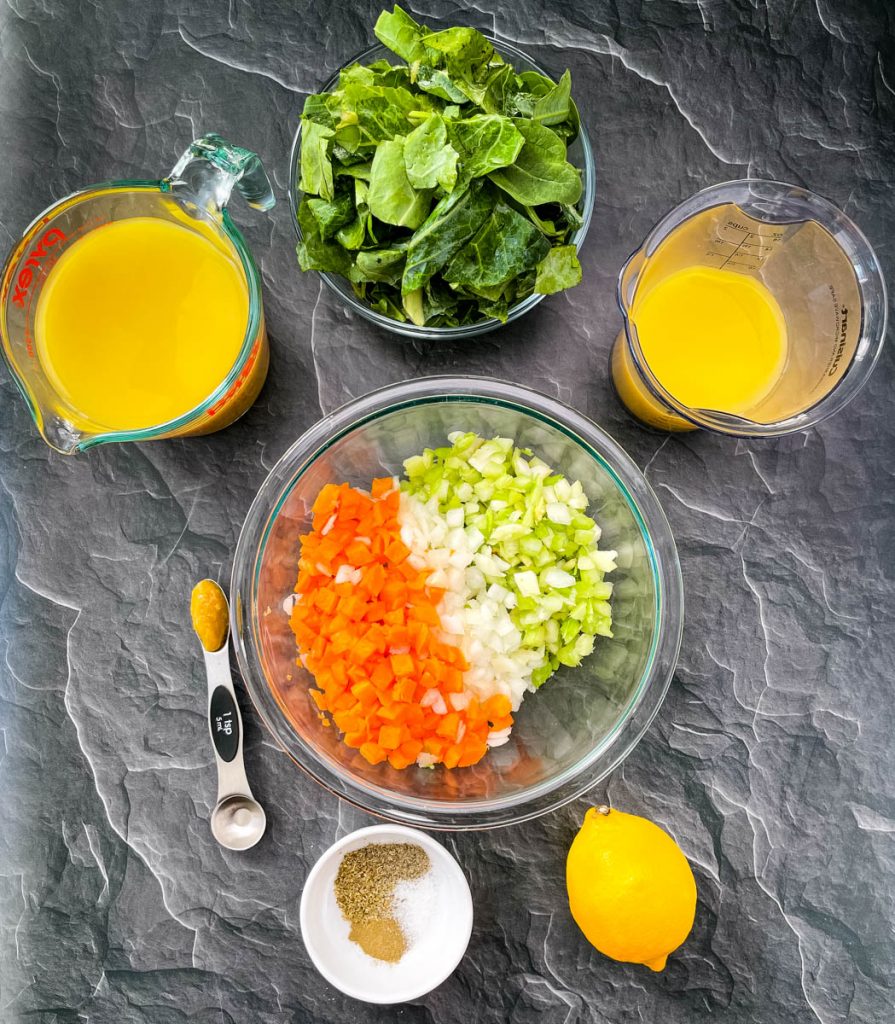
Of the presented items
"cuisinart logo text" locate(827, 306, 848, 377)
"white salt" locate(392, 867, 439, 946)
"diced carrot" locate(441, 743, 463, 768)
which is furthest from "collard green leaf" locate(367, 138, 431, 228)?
"white salt" locate(392, 867, 439, 946)

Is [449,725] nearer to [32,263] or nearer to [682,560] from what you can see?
[682,560]

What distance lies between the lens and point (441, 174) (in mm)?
1277

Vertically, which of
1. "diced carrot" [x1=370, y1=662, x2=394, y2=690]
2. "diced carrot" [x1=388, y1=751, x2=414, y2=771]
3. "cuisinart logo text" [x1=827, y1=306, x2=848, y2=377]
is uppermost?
"cuisinart logo text" [x1=827, y1=306, x2=848, y2=377]

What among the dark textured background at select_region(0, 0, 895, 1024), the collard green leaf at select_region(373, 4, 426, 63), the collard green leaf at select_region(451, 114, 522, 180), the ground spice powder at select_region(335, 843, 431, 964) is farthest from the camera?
the dark textured background at select_region(0, 0, 895, 1024)

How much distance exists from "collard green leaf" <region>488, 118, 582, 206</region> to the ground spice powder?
1.33m

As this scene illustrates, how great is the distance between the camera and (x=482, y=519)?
1.56 meters

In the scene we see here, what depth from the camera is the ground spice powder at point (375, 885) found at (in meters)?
1.60

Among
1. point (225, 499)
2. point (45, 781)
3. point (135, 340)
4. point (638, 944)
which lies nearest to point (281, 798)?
point (45, 781)

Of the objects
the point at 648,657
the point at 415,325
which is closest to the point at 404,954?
the point at 648,657

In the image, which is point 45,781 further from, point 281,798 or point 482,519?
point 482,519

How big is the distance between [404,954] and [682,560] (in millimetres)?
1055

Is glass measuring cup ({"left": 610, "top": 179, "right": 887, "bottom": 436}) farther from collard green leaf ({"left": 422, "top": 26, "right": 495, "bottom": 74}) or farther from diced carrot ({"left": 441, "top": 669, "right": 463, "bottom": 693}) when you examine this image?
diced carrot ({"left": 441, "top": 669, "right": 463, "bottom": 693})

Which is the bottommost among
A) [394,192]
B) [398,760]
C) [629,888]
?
[629,888]

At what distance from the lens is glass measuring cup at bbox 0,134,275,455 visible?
1392mm
